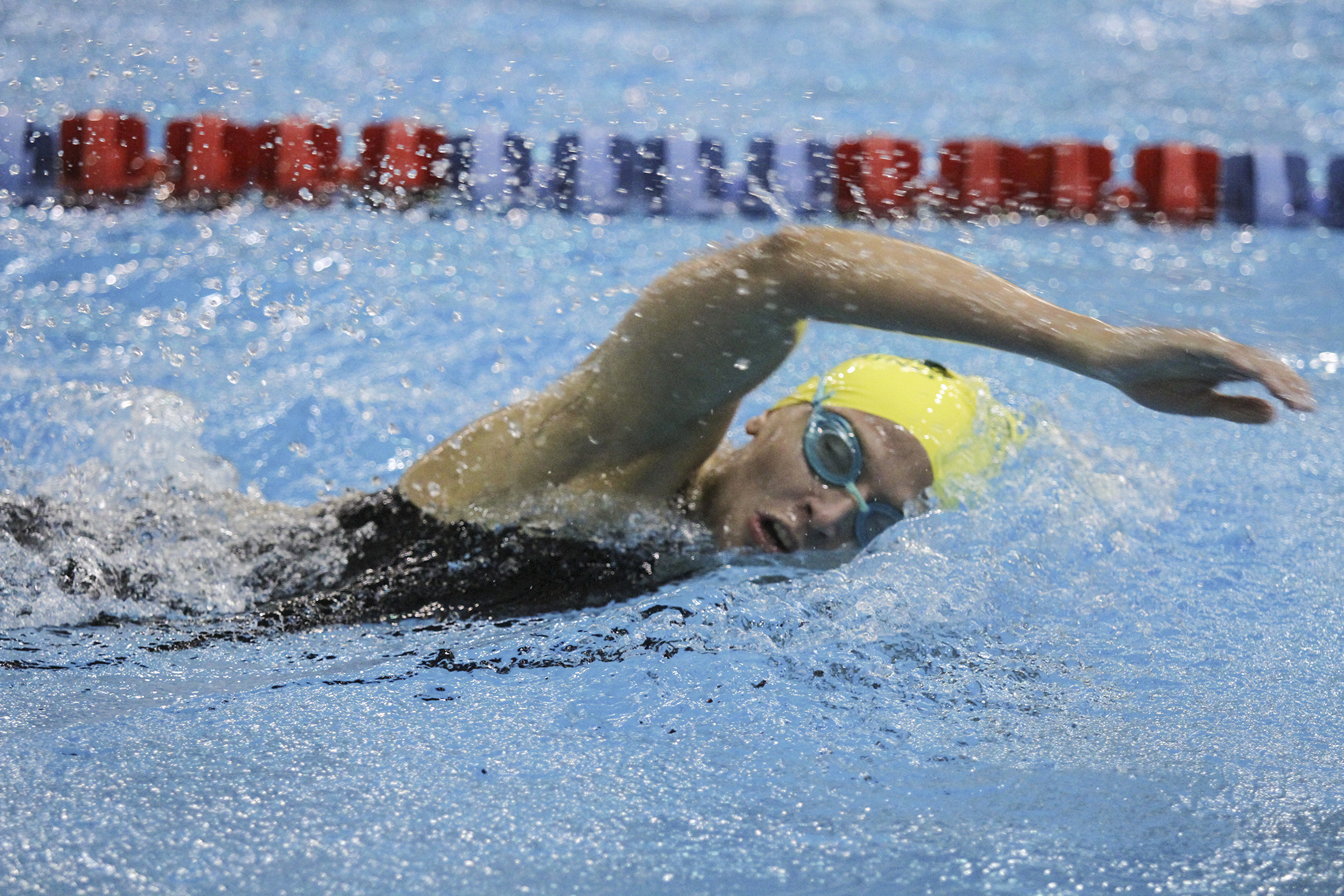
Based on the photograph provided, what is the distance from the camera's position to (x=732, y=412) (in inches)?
86.0

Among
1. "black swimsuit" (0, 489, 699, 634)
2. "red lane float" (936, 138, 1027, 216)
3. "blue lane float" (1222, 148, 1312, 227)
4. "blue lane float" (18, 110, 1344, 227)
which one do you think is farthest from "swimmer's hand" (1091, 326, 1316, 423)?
"blue lane float" (1222, 148, 1312, 227)

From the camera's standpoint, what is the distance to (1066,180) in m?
4.90

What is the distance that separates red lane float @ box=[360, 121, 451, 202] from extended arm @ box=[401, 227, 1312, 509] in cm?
251

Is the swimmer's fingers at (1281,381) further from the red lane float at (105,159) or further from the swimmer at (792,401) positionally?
the red lane float at (105,159)

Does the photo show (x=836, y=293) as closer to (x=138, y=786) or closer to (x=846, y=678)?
(x=846, y=678)

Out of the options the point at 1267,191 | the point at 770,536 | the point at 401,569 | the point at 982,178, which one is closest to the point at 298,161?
the point at 982,178

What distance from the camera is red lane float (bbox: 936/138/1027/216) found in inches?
191

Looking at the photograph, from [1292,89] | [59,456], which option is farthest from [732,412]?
[1292,89]

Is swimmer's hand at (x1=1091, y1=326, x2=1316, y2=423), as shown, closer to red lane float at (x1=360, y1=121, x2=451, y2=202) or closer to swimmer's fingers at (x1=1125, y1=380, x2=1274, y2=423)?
swimmer's fingers at (x1=1125, y1=380, x2=1274, y2=423)

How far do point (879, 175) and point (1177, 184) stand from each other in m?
1.14

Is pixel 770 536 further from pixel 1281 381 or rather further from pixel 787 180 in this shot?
pixel 787 180

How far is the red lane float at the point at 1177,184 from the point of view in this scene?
4.88m

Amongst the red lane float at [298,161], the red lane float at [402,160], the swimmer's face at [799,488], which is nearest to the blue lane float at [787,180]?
the red lane float at [402,160]

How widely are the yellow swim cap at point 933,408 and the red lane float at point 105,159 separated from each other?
3.06m
